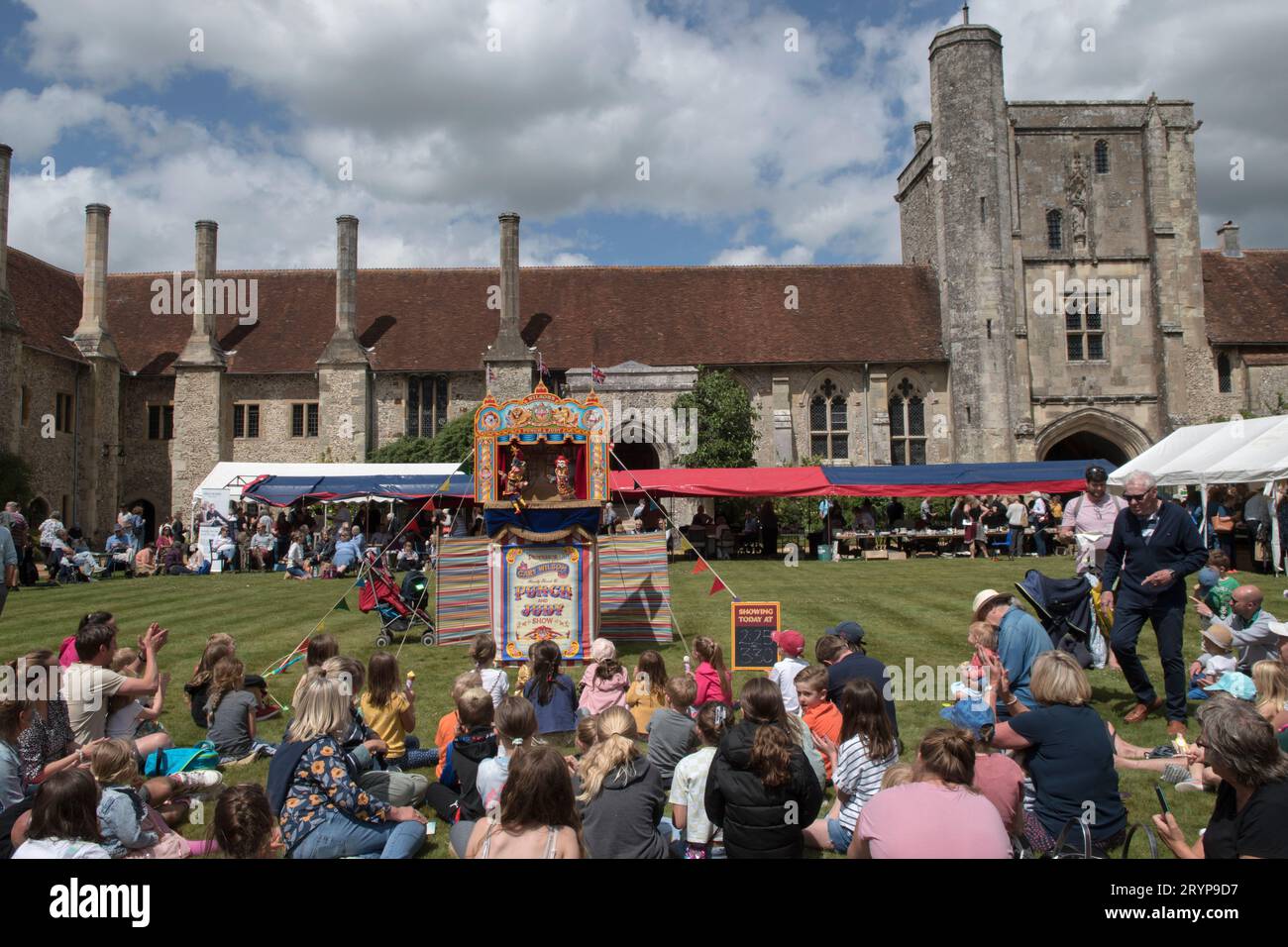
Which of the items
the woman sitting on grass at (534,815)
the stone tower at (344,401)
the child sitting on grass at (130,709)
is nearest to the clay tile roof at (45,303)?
the stone tower at (344,401)

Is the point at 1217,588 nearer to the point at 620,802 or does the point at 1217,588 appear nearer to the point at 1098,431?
the point at 620,802

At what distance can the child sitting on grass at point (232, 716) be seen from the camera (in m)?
6.97

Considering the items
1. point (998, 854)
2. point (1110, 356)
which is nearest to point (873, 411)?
point (1110, 356)

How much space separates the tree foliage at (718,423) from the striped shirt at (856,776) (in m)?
25.3

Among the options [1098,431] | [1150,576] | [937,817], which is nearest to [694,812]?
[937,817]

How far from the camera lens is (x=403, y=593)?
12969 millimetres

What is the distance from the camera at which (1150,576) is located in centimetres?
733

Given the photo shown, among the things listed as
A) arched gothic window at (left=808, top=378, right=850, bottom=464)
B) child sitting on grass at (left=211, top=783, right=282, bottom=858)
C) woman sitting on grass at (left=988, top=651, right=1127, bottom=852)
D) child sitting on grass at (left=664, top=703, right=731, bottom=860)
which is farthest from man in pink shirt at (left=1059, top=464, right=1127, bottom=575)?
arched gothic window at (left=808, top=378, right=850, bottom=464)

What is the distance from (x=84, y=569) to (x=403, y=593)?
38.7 ft

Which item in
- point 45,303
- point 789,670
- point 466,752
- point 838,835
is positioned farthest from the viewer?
point 45,303

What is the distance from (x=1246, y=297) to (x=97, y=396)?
43.0 m

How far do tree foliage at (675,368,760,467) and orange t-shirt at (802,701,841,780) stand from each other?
78.8 ft

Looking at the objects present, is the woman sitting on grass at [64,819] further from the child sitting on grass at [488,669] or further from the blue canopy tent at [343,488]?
the blue canopy tent at [343,488]

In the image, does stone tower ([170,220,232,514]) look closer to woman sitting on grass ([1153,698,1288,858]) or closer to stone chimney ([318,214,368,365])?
stone chimney ([318,214,368,365])
